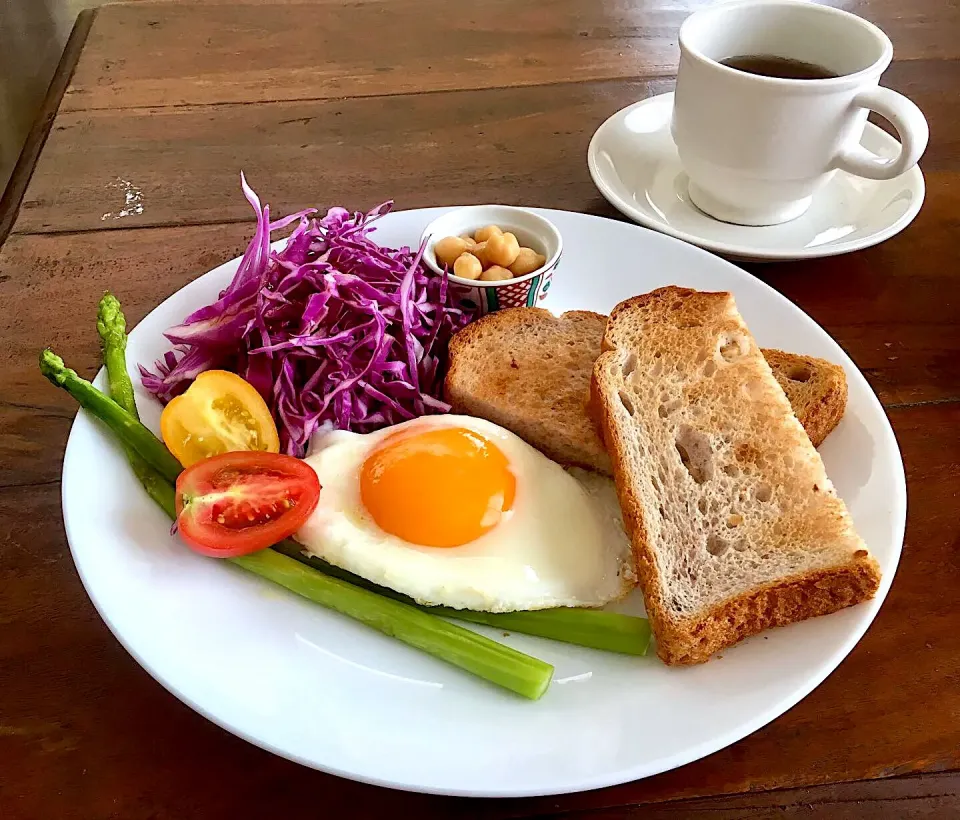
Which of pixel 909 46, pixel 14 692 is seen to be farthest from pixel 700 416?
pixel 909 46

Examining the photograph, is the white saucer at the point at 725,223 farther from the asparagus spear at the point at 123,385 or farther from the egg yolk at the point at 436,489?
the asparagus spear at the point at 123,385

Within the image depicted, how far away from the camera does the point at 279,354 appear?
97.2 inches

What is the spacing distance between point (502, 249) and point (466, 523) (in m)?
0.93

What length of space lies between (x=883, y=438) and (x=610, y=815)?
117cm

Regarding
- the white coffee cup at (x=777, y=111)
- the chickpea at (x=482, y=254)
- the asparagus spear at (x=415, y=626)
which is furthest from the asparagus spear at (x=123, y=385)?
the white coffee cup at (x=777, y=111)

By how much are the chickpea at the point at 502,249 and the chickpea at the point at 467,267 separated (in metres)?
0.05

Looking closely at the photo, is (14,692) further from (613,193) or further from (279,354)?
(613,193)

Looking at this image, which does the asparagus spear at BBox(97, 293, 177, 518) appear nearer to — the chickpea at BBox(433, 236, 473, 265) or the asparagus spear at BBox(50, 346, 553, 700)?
the asparagus spear at BBox(50, 346, 553, 700)

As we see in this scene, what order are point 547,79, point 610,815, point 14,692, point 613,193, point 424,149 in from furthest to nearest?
point 547,79
point 424,149
point 613,193
point 14,692
point 610,815

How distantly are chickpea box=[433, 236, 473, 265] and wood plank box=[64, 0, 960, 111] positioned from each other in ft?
5.02

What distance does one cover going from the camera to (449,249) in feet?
8.65

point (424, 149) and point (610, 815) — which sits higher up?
point (424, 149)

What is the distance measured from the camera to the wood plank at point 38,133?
10.6 ft

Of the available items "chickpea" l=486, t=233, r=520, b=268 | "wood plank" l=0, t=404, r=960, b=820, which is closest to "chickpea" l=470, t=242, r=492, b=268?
"chickpea" l=486, t=233, r=520, b=268
